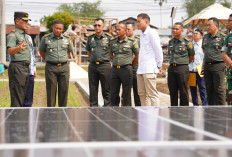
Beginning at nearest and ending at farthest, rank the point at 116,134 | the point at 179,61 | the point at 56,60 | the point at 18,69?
the point at 116,134, the point at 18,69, the point at 56,60, the point at 179,61

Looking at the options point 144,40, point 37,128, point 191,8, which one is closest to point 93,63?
point 144,40

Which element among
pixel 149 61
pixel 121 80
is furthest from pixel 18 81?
pixel 149 61

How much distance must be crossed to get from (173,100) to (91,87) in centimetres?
182

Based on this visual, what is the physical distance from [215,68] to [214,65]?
0.21 feet

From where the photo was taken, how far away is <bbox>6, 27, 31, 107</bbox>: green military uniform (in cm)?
698

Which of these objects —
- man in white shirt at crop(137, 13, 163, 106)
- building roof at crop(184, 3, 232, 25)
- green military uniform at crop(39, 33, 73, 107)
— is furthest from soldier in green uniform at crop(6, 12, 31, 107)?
building roof at crop(184, 3, 232, 25)

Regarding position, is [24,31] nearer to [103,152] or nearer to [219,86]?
[219,86]

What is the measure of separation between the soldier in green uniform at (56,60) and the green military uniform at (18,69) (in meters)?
0.73

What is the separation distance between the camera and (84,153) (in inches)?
70.8

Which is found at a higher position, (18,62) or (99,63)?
(18,62)

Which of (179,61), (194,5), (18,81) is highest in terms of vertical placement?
(194,5)

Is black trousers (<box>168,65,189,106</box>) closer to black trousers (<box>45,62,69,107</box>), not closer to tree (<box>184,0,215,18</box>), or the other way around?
black trousers (<box>45,62,69,107</box>)

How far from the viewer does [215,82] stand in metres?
7.70

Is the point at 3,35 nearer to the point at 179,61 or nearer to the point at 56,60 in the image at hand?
the point at 56,60
